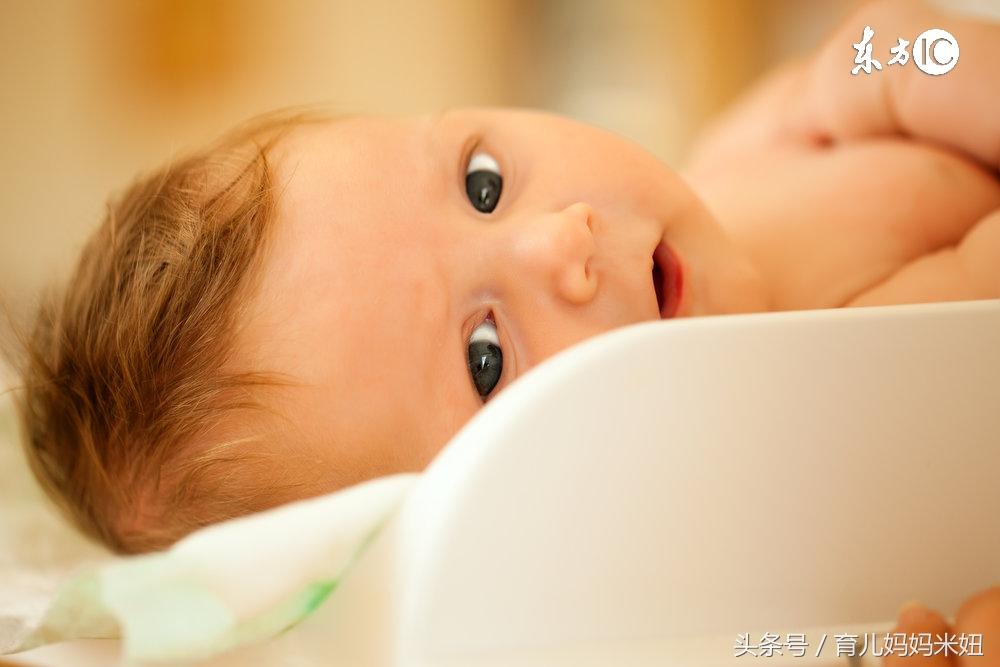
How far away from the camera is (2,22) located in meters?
2.14

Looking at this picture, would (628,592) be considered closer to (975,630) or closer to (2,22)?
(975,630)

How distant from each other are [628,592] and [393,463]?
0.95 ft

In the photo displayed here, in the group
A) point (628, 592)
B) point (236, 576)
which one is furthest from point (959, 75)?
point (236, 576)

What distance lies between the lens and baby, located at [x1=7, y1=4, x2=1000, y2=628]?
681 mm

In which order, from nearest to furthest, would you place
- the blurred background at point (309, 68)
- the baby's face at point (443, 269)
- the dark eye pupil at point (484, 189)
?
the baby's face at point (443, 269) < the dark eye pupil at point (484, 189) < the blurred background at point (309, 68)

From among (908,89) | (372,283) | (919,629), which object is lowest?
(919,629)

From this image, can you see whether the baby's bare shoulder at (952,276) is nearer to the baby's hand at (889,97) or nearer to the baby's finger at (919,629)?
the baby's hand at (889,97)

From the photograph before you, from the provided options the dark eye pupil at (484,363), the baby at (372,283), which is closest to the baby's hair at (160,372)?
the baby at (372,283)

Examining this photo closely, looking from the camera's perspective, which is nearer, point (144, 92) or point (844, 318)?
point (844, 318)

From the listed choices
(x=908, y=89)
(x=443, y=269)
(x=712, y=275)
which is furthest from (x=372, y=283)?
(x=908, y=89)

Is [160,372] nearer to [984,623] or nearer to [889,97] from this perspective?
[984,623]

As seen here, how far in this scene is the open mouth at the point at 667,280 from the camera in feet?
2.59

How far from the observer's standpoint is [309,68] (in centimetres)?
242

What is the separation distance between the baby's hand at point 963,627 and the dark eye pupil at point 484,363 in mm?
360
